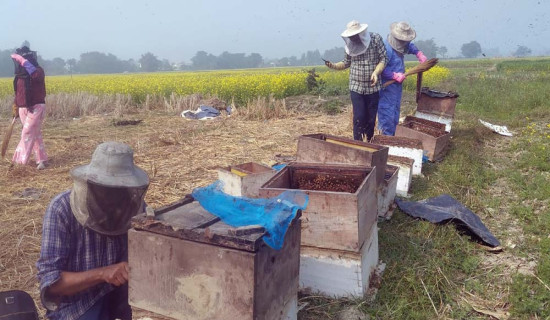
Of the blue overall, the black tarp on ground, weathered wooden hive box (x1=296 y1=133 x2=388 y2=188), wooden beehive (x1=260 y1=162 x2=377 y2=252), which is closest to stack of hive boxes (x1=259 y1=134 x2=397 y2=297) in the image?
wooden beehive (x1=260 y1=162 x2=377 y2=252)

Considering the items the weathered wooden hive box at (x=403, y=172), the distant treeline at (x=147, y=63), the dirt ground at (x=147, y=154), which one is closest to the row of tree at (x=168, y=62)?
the distant treeline at (x=147, y=63)

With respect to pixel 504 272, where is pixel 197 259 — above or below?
above

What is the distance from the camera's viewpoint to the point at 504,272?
3.99 metres

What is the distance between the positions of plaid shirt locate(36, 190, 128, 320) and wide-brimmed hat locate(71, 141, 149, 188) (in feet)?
0.95

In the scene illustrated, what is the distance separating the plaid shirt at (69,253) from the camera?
7.80 ft

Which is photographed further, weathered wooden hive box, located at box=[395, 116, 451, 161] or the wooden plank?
weathered wooden hive box, located at box=[395, 116, 451, 161]

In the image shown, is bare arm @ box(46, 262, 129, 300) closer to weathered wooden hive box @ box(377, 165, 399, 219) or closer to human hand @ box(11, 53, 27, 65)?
weathered wooden hive box @ box(377, 165, 399, 219)

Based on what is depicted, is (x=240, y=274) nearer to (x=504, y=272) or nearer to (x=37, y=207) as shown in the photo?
(x=504, y=272)

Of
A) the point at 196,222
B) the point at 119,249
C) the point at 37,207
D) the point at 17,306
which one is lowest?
the point at 37,207

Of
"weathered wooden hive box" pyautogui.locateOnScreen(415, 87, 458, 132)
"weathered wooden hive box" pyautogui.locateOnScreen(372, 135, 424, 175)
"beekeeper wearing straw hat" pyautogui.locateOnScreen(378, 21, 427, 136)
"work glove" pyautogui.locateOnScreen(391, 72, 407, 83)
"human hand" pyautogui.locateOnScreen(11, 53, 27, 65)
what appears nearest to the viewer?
"weathered wooden hive box" pyautogui.locateOnScreen(372, 135, 424, 175)

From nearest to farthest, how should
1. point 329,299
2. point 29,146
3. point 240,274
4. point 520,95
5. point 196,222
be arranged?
1. point 240,274
2. point 196,222
3. point 329,299
4. point 29,146
5. point 520,95

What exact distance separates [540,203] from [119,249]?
5059 millimetres

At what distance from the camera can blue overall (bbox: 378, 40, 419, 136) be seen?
24.1 ft

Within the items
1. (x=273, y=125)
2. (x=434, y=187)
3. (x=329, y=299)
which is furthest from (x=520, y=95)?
(x=329, y=299)
